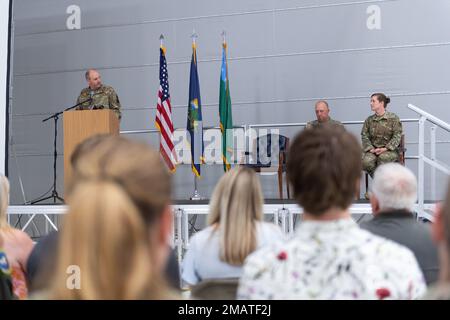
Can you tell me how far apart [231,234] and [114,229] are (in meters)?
0.92

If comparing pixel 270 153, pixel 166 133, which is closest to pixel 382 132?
pixel 270 153

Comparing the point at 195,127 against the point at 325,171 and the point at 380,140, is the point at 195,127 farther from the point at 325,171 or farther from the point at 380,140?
the point at 325,171

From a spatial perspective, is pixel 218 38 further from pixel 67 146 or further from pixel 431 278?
pixel 431 278

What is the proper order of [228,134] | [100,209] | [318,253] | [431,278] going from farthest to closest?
[228,134] < [431,278] < [318,253] < [100,209]

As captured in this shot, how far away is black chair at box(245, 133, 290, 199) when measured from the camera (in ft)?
18.6

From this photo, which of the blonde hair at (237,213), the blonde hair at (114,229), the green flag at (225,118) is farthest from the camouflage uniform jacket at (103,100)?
the blonde hair at (114,229)

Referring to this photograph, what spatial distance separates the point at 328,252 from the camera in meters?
1.04

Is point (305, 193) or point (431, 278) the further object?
point (431, 278)

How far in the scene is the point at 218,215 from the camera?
5.44ft

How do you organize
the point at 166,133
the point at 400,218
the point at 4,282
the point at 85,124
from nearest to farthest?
1. the point at 4,282
2. the point at 400,218
3. the point at 85,124
4. the point at 166,133

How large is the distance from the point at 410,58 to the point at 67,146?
3.75m
